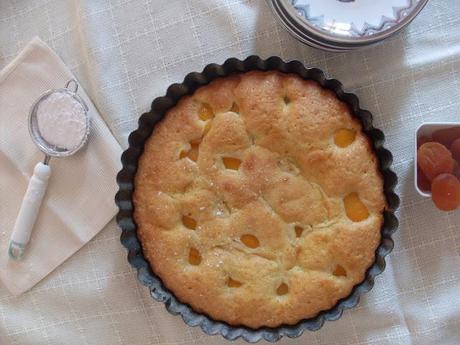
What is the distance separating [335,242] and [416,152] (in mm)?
286

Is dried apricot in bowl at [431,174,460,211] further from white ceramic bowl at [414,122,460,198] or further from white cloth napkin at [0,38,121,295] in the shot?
white cloth napkin at [0,38,121,295]

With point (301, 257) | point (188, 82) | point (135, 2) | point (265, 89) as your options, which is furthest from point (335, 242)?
point (135, 2)

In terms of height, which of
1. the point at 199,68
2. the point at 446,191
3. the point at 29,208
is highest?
the point at 199,68

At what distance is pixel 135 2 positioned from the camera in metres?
1.54

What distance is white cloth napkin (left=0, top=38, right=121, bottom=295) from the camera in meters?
1.56

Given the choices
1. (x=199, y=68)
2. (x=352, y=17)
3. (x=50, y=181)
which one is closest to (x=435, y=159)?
(x=352, y=17)

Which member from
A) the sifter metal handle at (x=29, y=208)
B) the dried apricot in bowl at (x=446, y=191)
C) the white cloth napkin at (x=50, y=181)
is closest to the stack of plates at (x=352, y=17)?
the dried apricot in bowl at (x=446, y=191)

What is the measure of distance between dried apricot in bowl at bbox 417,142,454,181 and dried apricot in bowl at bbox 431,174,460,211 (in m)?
0.02

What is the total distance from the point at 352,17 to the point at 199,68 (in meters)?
0.40

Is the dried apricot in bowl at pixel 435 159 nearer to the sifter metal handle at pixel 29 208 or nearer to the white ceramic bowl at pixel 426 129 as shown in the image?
the white ceramic bowl at pixel 426 129

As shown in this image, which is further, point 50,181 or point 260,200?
point 50,181

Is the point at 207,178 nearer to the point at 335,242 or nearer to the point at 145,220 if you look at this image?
the point at 145,220

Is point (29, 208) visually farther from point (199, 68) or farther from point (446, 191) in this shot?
point (446, 191)

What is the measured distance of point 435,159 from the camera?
1.37 meters
